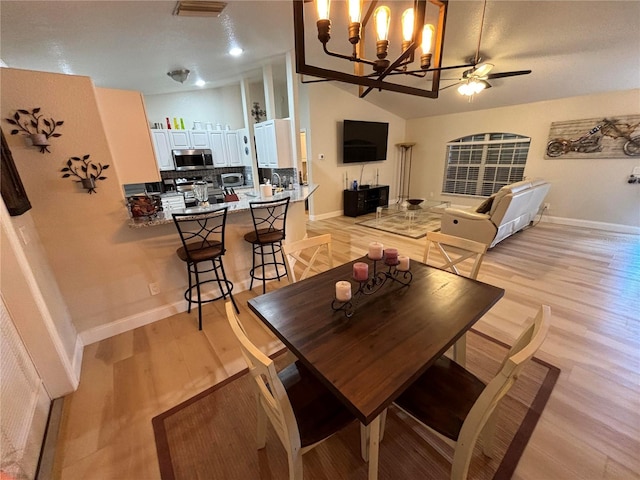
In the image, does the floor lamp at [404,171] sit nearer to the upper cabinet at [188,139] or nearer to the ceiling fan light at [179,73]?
the upper cabinet at [188,139]

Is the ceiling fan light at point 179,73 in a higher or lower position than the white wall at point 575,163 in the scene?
higher

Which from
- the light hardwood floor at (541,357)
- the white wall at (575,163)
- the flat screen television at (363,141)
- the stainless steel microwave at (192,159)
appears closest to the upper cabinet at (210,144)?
the stainless steel microwave at (192,159)

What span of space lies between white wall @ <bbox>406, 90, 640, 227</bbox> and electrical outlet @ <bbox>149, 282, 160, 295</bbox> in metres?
6.82

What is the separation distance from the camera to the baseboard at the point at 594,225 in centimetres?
459

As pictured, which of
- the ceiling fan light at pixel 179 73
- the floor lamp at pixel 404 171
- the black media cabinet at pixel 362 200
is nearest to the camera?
the ceiling fan light at pixel 179 73

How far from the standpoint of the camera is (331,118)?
578cm

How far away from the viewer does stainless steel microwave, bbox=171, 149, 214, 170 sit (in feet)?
16.2

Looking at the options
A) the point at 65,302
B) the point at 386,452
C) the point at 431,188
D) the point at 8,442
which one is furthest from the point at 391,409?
the point at 431,188

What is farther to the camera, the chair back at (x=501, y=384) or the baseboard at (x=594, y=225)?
the baseboard at (x=594, y=225)

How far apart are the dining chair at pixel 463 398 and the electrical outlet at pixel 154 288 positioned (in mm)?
2288

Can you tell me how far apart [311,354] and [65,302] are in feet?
7.36

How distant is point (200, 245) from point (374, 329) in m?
1.83

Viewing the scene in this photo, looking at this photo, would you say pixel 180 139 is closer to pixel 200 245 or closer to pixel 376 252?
pixel 200 245

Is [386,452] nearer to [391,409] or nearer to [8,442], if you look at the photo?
[391,409]
